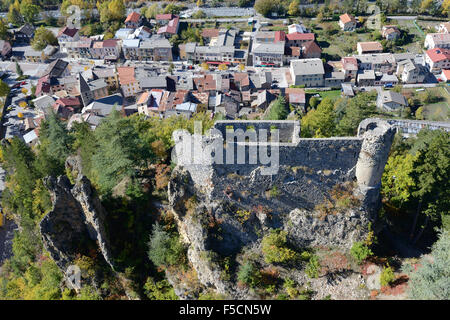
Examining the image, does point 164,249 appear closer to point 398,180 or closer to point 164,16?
point 398,180

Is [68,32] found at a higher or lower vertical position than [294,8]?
lower

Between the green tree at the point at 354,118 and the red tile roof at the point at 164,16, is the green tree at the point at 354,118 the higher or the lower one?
the higher one

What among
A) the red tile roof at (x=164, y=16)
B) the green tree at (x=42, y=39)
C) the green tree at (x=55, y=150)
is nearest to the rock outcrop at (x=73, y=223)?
the green tree at (x=55, y=150)

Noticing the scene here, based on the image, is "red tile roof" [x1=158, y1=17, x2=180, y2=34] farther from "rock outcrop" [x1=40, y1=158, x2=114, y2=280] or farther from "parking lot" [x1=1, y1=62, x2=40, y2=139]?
"rock outcrop" [x1=40, y1=158, x2=114, y2=280]

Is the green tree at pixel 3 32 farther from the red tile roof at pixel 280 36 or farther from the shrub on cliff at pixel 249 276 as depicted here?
the shrub on cliff at pixel 249 276

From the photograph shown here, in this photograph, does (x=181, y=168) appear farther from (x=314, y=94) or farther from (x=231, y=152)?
(x=314, y=94)

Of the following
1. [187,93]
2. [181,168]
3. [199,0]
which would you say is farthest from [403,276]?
[199,0]

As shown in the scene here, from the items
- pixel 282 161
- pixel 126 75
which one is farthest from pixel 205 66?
pixel 282 161

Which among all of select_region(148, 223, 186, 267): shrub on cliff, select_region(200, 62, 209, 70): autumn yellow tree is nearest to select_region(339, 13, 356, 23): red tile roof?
select_region(200, 62, 209, 70): autumn yellow tree
